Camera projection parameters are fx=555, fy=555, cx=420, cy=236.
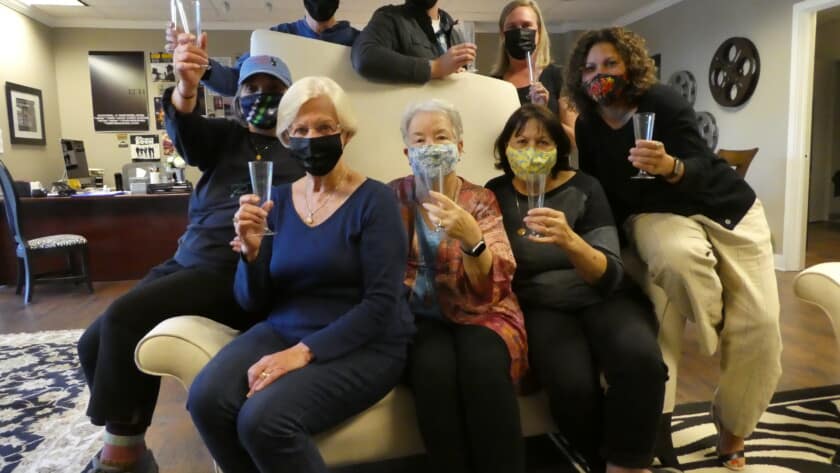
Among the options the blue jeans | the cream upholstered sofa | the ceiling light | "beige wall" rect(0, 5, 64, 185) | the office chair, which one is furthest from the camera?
the ceiling light

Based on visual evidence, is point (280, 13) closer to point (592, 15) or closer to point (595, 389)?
point (592, 15)

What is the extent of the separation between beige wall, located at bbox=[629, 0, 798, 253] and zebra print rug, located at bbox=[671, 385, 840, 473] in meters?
3.22

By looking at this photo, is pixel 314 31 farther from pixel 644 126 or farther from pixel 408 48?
pixel 644 126

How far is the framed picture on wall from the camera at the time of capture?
222 inches

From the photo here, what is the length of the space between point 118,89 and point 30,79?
93 centimetres

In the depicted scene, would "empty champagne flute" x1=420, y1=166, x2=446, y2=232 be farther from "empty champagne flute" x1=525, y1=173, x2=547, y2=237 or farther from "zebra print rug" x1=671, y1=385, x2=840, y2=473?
"zebra print rug" x1=671, y1=385, x2=840, y2=473

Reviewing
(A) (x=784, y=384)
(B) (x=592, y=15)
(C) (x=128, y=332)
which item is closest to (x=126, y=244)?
(C) (x=128, y=332)

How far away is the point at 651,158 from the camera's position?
59.6 inches

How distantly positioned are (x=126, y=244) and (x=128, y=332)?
381cm

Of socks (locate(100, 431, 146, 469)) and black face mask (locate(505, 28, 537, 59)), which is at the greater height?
black face mask (locate(505, 28, 537, 59))

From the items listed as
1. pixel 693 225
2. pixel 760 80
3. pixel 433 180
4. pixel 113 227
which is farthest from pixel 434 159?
pixel 760 80

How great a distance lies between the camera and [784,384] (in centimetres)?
243

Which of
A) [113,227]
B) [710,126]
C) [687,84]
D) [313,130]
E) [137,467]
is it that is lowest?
[137,467]

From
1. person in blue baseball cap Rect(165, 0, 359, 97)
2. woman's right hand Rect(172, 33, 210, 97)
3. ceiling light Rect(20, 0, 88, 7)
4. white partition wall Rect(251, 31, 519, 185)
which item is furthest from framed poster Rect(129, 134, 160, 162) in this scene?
woman's right hand Rect(172, 33, 210, 97)
